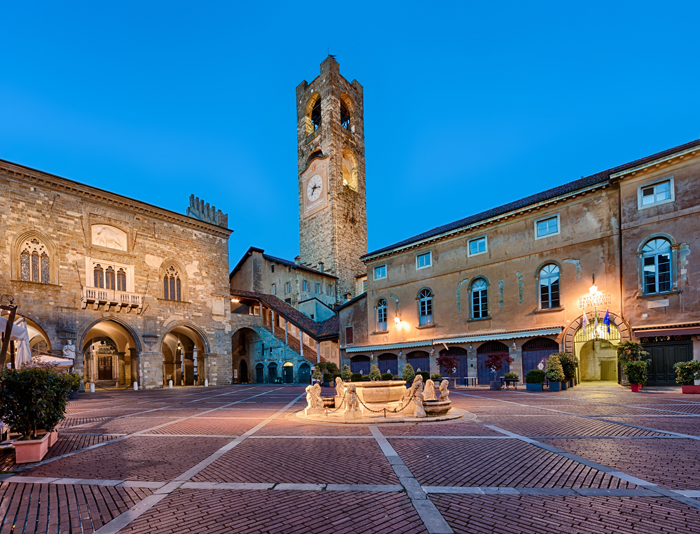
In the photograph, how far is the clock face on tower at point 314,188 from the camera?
47.3m

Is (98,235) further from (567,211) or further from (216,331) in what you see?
(567,211)

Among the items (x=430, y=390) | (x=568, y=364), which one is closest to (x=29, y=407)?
(x=430, y=390)

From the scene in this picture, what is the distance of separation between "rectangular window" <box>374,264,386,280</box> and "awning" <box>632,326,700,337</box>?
17051mm

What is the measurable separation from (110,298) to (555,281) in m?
28.2

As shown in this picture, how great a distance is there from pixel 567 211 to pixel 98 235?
30.1 m

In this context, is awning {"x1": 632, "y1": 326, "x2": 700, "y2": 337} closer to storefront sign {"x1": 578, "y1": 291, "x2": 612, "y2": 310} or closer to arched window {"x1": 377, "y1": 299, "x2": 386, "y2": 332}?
storefront sign {"x1": 578, "y1": 291, "x2": 612, "y2": 310}

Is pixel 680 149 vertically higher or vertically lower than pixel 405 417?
higher

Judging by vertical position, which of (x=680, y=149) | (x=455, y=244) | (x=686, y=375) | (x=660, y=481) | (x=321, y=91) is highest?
(x=321, y=91)

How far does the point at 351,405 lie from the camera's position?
37.2 feet

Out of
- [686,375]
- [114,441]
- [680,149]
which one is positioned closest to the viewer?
Answer: [114,441]

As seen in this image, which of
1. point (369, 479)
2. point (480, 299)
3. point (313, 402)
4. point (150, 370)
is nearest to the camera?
point (369, 479)

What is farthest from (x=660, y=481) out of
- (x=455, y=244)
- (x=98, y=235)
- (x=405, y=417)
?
(x=98, y=235)

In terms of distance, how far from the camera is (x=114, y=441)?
29.7 feet

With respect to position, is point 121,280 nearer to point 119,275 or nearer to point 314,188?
point 119,275
